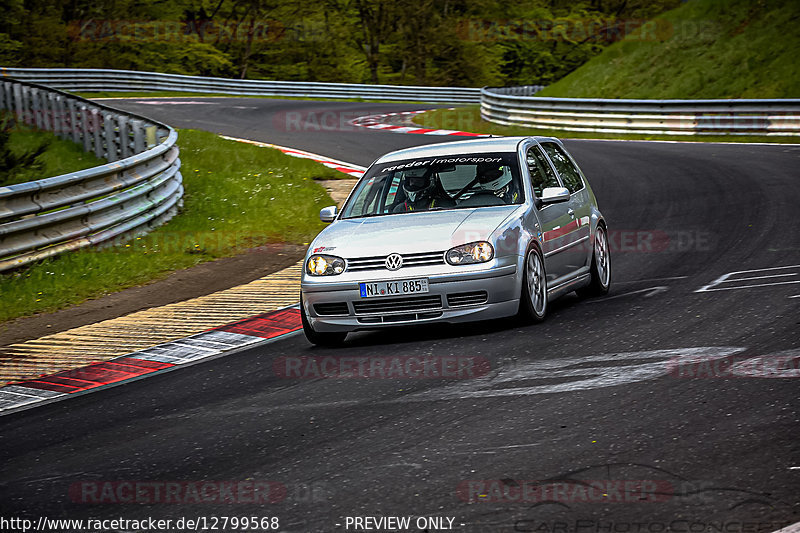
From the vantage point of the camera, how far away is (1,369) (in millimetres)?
8516

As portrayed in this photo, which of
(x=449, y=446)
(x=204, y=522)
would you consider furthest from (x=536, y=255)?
(x=204, y=522)

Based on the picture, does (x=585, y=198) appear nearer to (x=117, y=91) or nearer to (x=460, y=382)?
(x=460, y=382)

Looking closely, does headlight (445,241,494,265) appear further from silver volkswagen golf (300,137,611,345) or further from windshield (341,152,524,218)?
windshield (341,152,524,218)

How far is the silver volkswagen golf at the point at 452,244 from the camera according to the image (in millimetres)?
8297

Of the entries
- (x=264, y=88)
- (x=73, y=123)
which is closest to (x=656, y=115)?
(x=73, y=123)

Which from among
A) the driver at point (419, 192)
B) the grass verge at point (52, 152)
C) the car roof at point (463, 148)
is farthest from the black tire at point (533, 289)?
the grass verge at point (52, 152)

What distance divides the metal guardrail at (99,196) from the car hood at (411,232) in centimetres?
421

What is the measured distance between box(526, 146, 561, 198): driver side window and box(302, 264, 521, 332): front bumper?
141cm

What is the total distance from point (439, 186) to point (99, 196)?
675cm

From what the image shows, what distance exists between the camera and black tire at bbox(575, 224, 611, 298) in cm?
1019

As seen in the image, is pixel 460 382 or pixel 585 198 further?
pixel 585 198

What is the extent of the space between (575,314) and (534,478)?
14.7 feet

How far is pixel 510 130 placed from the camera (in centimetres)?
3005

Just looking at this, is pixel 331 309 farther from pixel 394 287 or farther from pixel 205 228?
pixel 205 228
